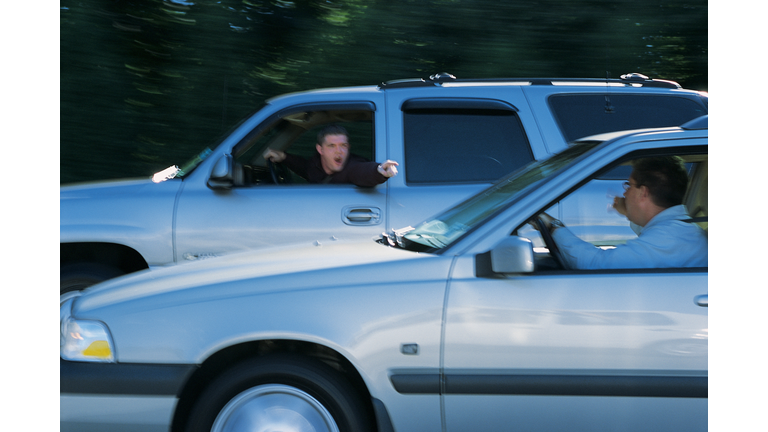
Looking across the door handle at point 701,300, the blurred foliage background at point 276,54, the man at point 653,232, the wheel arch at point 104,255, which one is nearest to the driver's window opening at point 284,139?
the wheel arch at point 104,255

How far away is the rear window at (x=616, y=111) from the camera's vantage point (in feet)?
14.9

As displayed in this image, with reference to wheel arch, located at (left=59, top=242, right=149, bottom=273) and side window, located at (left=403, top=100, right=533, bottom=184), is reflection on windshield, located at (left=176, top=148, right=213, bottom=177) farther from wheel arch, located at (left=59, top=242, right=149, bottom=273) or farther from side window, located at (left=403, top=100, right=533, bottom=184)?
side window, located at (left=403, top=100, right=533, bottom=184)

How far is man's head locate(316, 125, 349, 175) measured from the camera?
4758 mm

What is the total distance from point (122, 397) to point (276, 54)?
622 cm

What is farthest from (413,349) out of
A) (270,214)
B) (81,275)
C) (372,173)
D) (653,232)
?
(81,275)

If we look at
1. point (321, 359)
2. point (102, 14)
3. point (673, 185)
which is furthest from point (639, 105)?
point (102, 14)

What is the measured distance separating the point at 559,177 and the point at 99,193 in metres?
3.12

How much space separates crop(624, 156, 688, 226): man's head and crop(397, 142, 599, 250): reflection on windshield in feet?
0.99

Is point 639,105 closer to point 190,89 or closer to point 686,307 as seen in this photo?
point 686,307

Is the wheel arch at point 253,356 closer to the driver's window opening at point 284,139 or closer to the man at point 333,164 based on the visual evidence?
the man at point 333,164

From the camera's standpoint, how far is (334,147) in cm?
476

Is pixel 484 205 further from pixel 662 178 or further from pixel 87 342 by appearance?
pixel 87 342

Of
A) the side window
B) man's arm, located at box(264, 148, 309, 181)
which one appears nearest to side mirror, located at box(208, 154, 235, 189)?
man's arm, located at box(264, 148, 309, 181)

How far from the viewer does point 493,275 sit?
2449 millimetres
